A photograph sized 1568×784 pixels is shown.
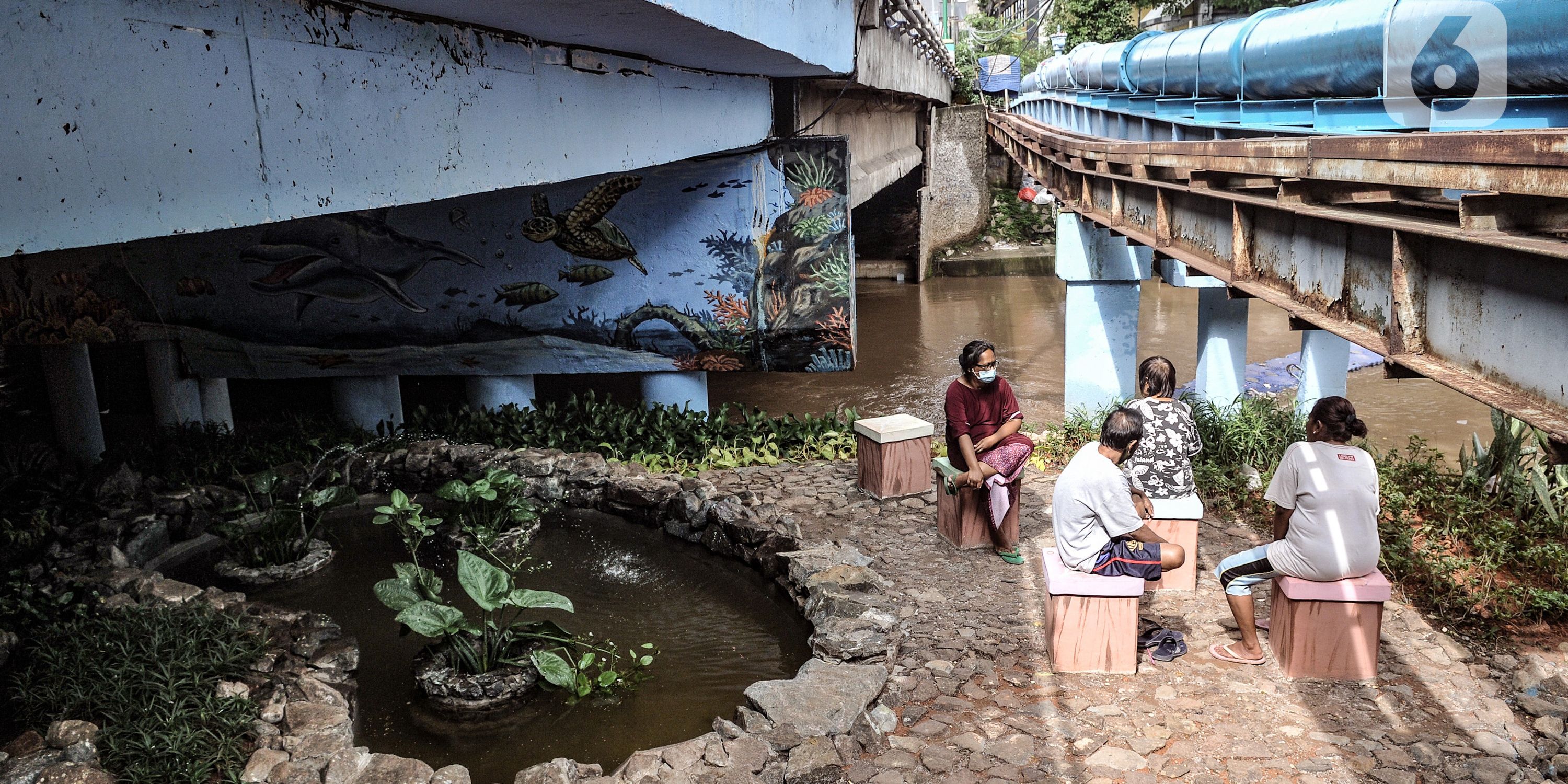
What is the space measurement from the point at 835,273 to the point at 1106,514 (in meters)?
5.96

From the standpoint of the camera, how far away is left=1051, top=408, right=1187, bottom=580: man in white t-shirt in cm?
541

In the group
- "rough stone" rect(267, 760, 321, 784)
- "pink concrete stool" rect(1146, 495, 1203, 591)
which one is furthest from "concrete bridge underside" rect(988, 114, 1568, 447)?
"rough stone" rect(267, 760, 321, 784)

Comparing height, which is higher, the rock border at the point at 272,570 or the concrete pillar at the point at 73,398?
the concrete pillar at the point at 73,398

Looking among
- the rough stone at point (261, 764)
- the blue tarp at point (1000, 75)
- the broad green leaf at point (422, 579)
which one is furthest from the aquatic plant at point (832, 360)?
the blue tarp at point (1000, 75)

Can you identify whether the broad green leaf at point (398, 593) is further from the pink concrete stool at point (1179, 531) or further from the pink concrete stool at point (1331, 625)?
the pink concrete stool at point (1331, 625)

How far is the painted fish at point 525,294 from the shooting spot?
1115 cm

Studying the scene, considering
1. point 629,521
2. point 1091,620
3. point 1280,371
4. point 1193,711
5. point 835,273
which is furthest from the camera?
point 1280,371

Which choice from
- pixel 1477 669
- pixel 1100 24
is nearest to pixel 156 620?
pixel 1477 669

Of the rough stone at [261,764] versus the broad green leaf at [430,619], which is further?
the broad green leaf at [430,619]

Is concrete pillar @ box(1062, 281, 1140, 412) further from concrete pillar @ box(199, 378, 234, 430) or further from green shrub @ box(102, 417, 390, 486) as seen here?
concrete pillar @ box(199, 378, 234, 430)

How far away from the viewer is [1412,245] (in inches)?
169

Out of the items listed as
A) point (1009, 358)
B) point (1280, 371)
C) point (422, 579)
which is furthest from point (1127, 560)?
point (1009, 358)

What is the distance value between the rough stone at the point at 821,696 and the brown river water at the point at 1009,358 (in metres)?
7.94

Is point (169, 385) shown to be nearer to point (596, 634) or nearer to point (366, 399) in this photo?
point (366, 399)
